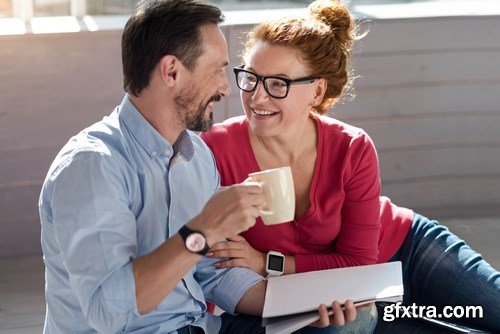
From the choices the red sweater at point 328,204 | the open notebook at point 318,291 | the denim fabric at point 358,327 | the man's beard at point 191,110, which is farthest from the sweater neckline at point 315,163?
the man's beard at point 191,110

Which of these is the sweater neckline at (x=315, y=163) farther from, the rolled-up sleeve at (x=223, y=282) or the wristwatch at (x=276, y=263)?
the rolled-up sleeve at (x=223, y=282)

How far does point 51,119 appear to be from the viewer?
138 inches

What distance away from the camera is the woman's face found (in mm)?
2324

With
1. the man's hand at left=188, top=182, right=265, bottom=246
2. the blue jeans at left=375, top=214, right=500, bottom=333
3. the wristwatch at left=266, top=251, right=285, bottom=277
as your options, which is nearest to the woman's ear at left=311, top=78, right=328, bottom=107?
the wristwatch at left=266, top=251, right=285, bottom=277

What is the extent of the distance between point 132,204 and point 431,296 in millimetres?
1166

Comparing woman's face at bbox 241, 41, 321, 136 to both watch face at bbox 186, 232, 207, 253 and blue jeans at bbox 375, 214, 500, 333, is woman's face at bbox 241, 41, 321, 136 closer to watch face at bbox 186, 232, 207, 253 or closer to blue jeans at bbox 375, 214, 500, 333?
blue jeans at bbox 375, 214, 500, 333

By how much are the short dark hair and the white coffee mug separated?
10.4 inches

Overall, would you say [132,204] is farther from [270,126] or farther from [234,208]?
[270,126]

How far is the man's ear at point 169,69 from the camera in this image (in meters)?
1.83

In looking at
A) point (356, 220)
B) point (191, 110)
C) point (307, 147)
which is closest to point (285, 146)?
point (307, 147)

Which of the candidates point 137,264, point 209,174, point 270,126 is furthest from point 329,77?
point 137,264

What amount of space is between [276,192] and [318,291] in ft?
1.14

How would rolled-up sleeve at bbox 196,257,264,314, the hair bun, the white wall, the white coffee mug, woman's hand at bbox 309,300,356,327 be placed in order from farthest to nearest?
the white wall < the hair bun < rolled-up sleeve at bbox 196,257,264,314 < woman's hand at bbox 309,300,356,327 < the white coffee mug

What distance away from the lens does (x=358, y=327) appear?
7.00 feet
